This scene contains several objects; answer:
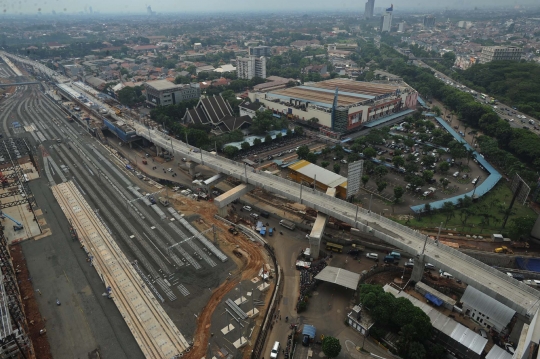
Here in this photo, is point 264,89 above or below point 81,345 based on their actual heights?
above

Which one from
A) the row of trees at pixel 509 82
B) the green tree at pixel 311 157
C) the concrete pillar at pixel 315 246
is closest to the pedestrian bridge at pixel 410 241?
the concrete pillar at pixel 315 246

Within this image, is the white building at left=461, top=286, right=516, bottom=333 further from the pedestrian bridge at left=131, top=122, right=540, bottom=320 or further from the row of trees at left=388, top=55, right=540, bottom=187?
the row of trees at left=388, top=55, right=540, bottom=187

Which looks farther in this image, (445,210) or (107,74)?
(107,74)

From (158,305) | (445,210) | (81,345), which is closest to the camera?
(81,345)

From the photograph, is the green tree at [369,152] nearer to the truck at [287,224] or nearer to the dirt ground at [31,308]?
the truck at [287,224]

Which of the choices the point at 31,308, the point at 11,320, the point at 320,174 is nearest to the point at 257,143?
the point at 320,174

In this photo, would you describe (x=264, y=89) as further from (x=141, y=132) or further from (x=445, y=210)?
(x=445, y=210)

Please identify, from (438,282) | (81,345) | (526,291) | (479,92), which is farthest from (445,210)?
(479,92)
